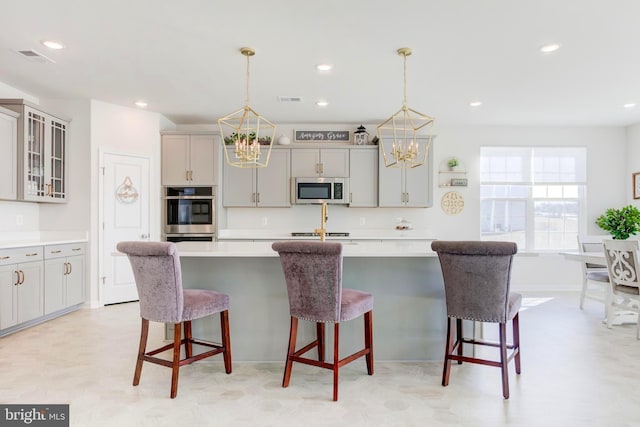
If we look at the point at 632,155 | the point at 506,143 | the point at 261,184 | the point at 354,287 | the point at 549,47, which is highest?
the point at 549,47

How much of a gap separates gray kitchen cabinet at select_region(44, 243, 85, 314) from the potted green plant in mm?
6795

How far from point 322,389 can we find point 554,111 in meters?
4.71

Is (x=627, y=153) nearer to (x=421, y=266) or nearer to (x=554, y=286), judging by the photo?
(x=554, y=286)

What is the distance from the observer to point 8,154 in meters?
3.93

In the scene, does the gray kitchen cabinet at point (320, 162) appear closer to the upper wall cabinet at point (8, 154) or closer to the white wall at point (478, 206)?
the white wall at point (478, 206)

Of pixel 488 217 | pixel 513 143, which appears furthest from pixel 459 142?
pixel 488 217

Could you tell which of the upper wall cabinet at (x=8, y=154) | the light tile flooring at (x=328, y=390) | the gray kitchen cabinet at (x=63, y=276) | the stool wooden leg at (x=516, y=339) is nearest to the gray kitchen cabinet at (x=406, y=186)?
the light tile flooring at (x=328, y=390)

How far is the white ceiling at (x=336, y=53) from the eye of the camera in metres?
2.66

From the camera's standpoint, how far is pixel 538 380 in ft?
8.59

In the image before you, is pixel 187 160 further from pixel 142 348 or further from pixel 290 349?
pixel 290 349

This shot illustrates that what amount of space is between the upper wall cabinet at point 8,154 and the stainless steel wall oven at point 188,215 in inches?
65.8

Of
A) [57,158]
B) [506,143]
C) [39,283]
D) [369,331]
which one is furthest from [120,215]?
[506,143]


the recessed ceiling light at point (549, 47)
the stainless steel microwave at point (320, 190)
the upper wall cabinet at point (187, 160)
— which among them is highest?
the recessed ceiling light at point (549, 47)

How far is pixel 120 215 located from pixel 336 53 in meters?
3.39
